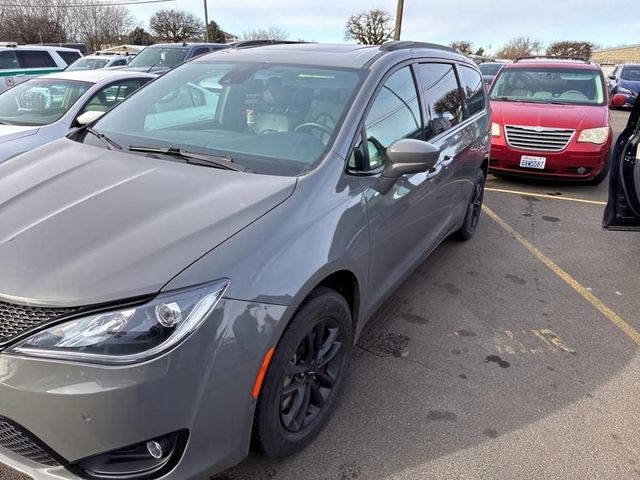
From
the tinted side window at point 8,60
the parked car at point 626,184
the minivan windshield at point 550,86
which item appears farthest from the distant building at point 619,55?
the parked car at point 626,184

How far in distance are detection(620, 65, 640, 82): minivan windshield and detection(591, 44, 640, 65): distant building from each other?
130 ft

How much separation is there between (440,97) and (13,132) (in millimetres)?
4547

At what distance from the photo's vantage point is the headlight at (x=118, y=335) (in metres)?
1.57

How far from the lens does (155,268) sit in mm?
1680

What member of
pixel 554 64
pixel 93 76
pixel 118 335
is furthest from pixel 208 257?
pixel 554 64

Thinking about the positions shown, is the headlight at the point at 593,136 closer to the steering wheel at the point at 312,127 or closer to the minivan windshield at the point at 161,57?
the steering wheel at the point at 312,127

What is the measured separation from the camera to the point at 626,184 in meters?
4.29

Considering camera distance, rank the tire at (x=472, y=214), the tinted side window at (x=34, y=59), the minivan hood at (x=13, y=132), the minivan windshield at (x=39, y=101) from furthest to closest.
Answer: the tinted side window at (x=34, y=59) → the minivan windshield at (x=39, y=101) → the minivan hood at (x=13, y=132) → the tire at (x=472, y=214)

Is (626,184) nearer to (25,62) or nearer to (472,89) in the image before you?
(472,89)

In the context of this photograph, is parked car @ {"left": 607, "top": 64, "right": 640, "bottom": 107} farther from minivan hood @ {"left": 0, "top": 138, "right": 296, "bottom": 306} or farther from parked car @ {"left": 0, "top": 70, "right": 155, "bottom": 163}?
minivan hood @ {"left": 0, "top": 138, "right": 296, "bottom": 306}

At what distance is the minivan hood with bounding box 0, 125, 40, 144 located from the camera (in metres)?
5.32

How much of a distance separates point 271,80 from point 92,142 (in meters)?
1.06

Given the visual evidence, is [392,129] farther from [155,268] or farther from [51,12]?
[51,12]

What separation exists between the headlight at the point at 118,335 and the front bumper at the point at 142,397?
1.2 inches
